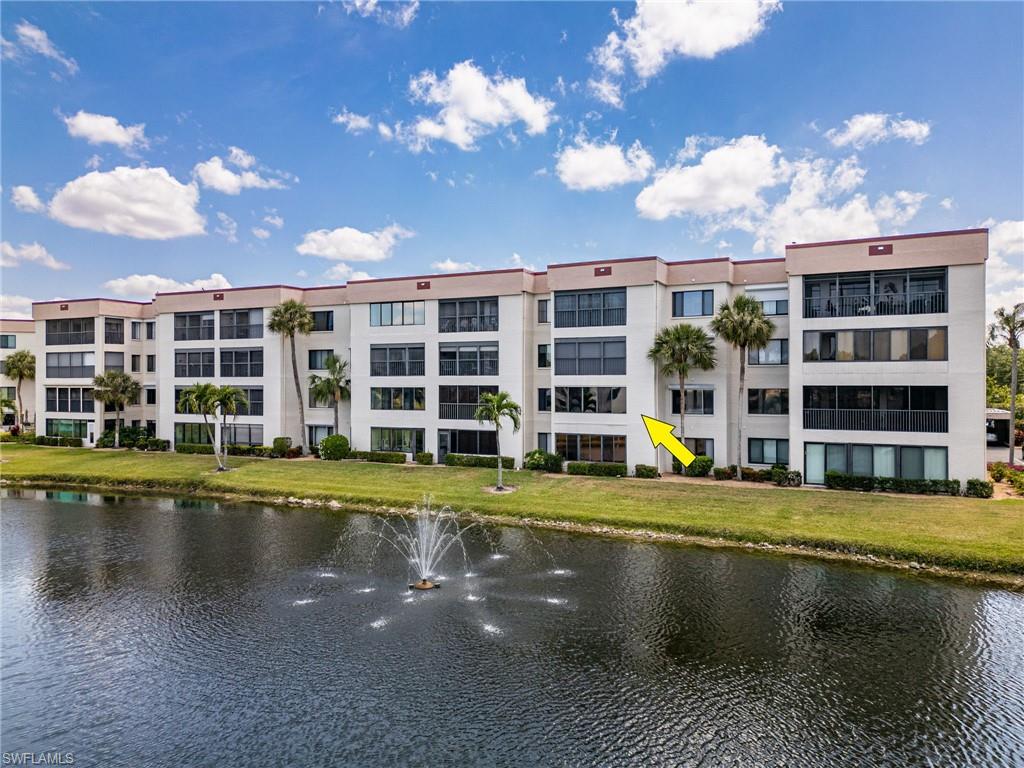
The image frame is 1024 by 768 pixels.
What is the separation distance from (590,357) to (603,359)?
887mm

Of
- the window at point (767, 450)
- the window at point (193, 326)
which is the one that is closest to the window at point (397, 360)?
the window at point (193, 326)

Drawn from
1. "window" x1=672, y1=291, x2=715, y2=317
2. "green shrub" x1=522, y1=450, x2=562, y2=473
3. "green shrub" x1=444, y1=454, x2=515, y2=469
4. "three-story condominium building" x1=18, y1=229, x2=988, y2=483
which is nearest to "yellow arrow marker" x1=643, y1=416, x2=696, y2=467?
"three-story condominium building" x1=18, y1=229, x2=988, y2=483

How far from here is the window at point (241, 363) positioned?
165ft

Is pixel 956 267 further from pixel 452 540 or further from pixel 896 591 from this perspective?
pixel 452 540

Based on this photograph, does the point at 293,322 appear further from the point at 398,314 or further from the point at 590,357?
the point at 590,357

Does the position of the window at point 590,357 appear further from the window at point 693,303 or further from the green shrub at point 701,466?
the green shrub at point 701,466

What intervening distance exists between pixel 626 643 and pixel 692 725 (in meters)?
3.92

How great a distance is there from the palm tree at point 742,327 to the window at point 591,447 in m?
7.34

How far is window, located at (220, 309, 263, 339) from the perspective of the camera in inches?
1987

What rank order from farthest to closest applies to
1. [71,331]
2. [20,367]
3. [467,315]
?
1. [20,367]
2. [71,331]
3. [467,315]

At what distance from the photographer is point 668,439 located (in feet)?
128

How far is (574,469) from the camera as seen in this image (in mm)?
40156

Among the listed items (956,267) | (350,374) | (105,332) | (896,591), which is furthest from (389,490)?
(105,332)

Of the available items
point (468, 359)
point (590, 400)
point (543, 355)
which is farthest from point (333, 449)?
point (590, 400)
